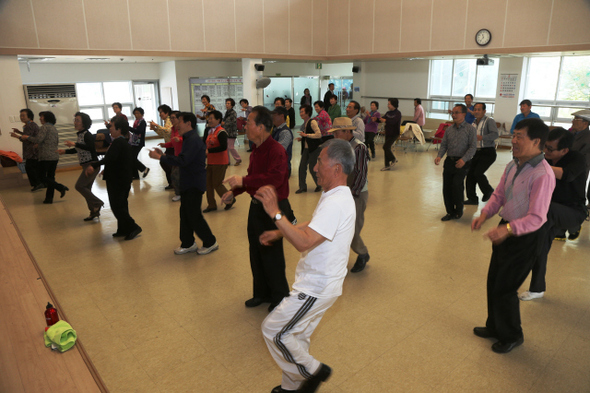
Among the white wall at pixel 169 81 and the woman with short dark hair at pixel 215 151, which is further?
the white wall at pixel 169 81

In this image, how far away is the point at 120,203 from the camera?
18.5ft

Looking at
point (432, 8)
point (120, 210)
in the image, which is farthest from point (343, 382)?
point (432, 8)

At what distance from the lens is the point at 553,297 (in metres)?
4.07

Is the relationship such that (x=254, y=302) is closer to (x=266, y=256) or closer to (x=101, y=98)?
(x=266, y=256)

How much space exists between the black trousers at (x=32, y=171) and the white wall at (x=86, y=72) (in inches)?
201

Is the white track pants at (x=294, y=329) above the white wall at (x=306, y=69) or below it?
below

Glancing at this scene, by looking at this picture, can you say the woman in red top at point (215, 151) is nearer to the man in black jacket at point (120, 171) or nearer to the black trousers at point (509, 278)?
the man in black jacket at point (120, 171)

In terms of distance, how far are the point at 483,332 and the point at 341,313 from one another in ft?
3.91

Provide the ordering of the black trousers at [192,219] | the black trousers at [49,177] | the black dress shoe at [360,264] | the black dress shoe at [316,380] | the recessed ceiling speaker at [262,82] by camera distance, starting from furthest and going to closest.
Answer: the recessed ceiling speaker at [262,82] < the black trousers at [49,177] < the black trousers at [192,219] < the black dress shoe at [360,264] < the black dress shoe at [316,380]

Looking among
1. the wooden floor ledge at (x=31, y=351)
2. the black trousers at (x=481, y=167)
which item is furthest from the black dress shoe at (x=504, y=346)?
the black trousers at (x=481, y=167)

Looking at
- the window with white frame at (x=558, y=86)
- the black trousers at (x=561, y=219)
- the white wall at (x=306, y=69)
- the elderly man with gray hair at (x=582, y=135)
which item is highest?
the white wall at (x=306, y=69)

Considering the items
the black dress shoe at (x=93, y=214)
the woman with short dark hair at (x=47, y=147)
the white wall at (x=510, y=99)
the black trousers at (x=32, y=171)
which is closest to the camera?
the black dress shoe at (x=93, y=214)

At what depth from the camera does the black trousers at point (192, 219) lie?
4.90 m

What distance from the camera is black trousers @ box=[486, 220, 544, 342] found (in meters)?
2.97
